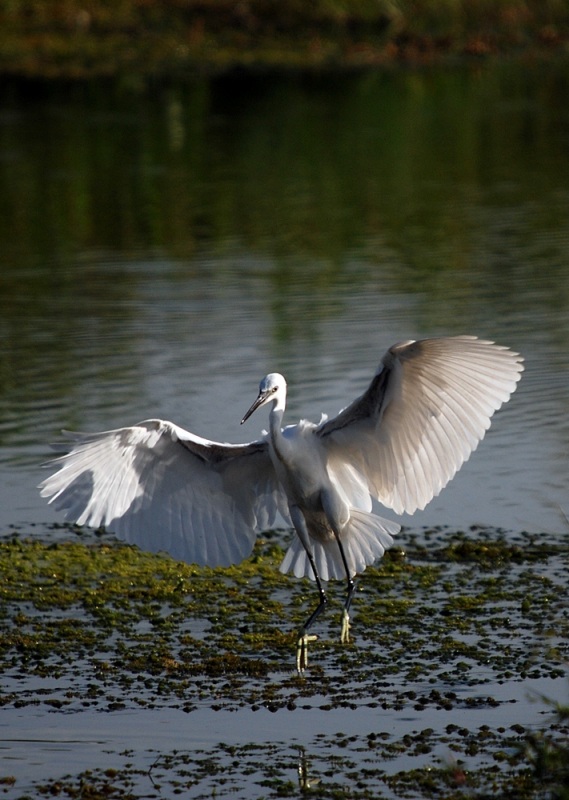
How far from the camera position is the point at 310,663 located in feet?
20.7

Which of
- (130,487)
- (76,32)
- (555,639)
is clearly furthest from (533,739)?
(76,32)

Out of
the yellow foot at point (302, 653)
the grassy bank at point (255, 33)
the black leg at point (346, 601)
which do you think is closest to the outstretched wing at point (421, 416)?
the black leg at point (346, 601)

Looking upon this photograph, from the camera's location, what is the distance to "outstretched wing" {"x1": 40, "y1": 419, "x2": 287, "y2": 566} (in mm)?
6418

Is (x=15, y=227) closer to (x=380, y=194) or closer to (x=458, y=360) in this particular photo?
(x=380, y=194)

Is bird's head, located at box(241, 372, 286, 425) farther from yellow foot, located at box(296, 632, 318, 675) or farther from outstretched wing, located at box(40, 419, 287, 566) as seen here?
yellow foot, located at box(296, 632, 318, 675)

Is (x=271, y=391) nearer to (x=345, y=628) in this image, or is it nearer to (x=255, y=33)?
(x=345, y=628)

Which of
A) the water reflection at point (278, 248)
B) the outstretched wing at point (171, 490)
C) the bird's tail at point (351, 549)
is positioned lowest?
the bird's tail at point (351, 549)

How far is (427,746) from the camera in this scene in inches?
212

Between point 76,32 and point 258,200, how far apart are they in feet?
38.3

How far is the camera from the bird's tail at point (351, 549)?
6766 millimetres

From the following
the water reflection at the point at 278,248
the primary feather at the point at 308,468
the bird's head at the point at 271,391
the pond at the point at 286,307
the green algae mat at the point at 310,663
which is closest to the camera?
the green algae mat at the point at 310,663

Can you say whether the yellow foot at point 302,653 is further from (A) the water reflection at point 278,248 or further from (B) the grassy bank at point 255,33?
(B) the grassy bank at point 255,33

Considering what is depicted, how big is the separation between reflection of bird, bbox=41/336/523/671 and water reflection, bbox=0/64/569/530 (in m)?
1.28

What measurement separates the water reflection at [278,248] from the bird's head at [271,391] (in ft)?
5.74
